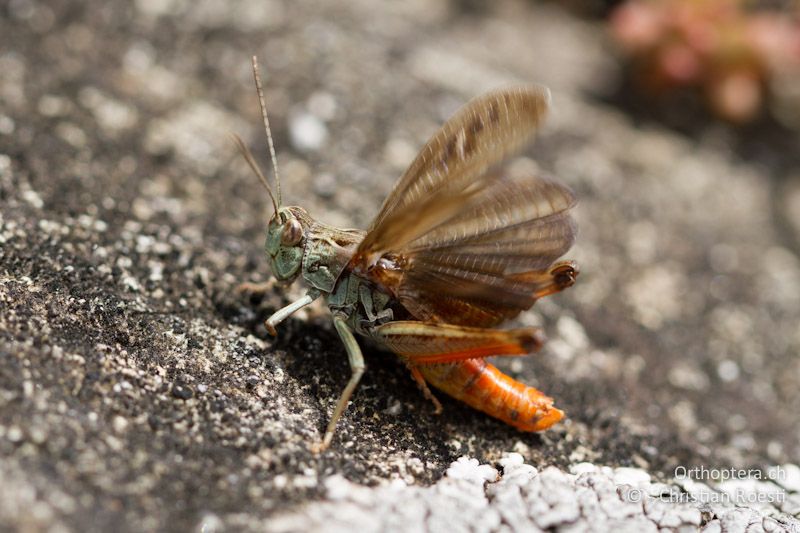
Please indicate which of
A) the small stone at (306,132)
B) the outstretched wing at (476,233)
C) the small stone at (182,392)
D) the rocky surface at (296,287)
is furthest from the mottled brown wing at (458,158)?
the small stone at (306,132)

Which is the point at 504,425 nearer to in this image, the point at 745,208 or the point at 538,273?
the point at 538,273

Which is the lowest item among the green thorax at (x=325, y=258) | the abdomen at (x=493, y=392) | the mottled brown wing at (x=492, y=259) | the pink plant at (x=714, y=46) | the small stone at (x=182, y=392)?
the small stone at (x=182, y=392)

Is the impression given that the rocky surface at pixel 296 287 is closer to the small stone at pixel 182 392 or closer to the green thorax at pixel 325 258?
the small stone at pixel 182 392

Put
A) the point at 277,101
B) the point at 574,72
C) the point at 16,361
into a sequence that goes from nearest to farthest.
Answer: the point at 16,361, the point at 277,101, the point at 574,72

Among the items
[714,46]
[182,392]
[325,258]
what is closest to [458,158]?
[325,258]

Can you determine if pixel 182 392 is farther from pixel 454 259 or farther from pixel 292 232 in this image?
pixel 454 259

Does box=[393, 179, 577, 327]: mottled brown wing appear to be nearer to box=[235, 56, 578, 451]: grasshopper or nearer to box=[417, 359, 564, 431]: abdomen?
box=[235, 56, 578, 451]: grasshopper

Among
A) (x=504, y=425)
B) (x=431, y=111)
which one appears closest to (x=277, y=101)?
(x=431, y=111)
